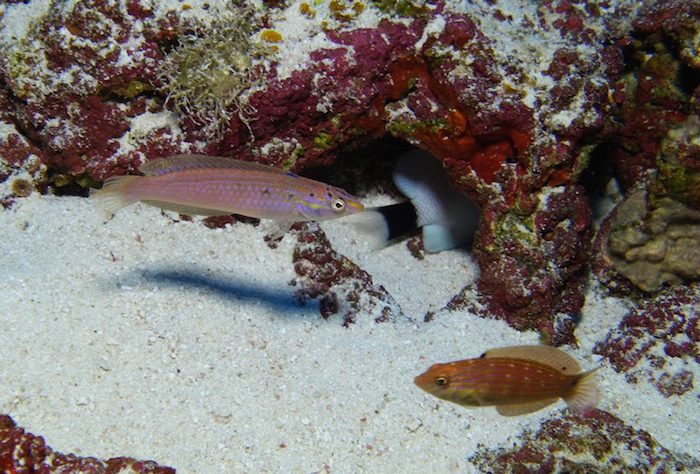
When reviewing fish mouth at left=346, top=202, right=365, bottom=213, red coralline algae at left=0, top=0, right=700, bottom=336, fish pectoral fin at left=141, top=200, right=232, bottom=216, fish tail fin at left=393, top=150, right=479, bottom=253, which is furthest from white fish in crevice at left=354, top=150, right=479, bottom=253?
fish pectoral fin at left=141, top=200, right=232, bottom=216

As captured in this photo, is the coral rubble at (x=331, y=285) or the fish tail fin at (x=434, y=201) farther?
the fish tail fin at (x=434, y=201)

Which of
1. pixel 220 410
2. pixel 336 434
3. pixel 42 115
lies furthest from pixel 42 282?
pixel 336 434

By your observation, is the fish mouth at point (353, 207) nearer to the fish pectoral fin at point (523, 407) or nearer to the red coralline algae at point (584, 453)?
the fish pectoral fin at point (523, 407)

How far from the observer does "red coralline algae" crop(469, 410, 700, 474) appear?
3307 mm

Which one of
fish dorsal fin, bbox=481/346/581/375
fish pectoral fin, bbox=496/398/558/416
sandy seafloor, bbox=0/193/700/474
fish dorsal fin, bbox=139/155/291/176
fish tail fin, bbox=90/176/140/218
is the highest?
fish dorsal fin, bbox=139/155/291/176

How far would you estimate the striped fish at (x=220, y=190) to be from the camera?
3.00 meters

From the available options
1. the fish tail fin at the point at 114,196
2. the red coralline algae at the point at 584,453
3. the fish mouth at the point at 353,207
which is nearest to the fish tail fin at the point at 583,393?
the red coralline algae at the point at 584,453

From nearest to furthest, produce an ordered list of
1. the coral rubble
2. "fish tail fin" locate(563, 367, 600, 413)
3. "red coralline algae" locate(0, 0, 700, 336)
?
"fish tail fin" locate(563, 367, 600, 413), "red coralline algae" locate(0, 0, 700, 336), the coral rubble

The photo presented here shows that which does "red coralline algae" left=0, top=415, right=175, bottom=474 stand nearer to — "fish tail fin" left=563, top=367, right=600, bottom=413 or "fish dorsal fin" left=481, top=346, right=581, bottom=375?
"fish dorsal fin" left=481, top=346, right=581, bottom=375

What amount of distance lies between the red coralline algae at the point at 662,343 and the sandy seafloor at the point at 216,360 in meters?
0.12

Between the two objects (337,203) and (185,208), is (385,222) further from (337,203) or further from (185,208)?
(185,208)

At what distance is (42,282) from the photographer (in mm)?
3771

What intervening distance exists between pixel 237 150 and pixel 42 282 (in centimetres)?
173

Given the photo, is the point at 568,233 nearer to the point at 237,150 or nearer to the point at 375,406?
the point at 375,406
